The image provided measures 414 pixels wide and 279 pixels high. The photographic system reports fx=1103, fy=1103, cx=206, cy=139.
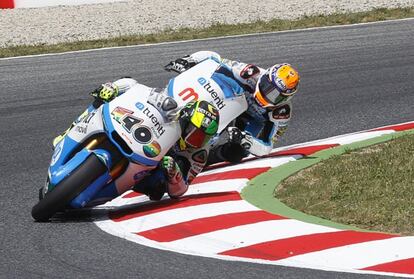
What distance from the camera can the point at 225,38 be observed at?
58.0 feet

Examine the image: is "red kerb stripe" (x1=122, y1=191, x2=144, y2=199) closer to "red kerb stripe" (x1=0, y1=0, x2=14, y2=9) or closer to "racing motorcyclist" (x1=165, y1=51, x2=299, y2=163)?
"racing motorcyclist" (x1=165, y1=51, x2=299, y2=163)

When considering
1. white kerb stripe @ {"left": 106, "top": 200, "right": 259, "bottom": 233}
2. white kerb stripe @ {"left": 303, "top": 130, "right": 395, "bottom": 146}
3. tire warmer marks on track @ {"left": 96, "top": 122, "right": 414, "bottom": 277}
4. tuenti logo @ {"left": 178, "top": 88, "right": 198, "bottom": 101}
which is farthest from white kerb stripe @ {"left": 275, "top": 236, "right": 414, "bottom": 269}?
white kerb stripe @ {"left": 303, "top": 130, "right": 395, "bottom": 146}

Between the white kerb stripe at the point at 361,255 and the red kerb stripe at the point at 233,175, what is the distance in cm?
254

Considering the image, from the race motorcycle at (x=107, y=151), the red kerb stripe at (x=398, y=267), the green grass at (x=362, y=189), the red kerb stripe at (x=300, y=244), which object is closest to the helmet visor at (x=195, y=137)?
the race motorcycle at (x=107, y=151)

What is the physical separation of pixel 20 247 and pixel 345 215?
2198mm

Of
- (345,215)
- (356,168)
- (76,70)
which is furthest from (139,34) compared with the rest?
(345,215)

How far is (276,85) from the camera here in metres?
9.48

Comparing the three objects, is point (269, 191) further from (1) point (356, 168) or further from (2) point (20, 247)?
(2) point (20, 247)

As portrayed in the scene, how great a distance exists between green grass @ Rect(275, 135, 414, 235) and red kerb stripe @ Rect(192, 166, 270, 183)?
0.45 m

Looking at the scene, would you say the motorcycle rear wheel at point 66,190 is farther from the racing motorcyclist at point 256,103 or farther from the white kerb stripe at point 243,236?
the racing motorcyclist at point 256,103

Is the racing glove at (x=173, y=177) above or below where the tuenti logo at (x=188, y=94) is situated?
below

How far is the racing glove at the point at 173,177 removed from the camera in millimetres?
8227

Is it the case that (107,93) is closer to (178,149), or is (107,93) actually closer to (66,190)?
(178,149)

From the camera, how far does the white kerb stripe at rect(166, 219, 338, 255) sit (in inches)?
273
